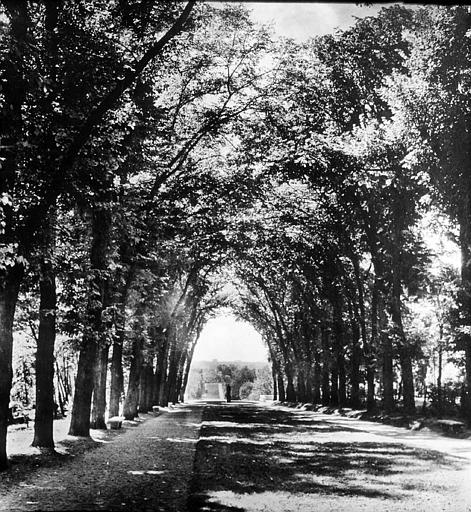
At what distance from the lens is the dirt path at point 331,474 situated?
8766 millimetres

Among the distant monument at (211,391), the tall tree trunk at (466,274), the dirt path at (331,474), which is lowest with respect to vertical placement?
the distant monument at (211,391)

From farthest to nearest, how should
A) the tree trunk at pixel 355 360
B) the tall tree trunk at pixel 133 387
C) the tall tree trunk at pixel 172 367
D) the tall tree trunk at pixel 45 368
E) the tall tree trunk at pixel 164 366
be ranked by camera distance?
the tall tree trunk at pixel 172 367 → the tall tree trunk at pixel 164 366 → the tree trunk at pixel 355 360 → the tall tree trunk at pixel 133 387 → the tall tree trunk at pixel 45 368

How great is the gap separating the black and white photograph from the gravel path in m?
0.09

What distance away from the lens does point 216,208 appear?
26.7m

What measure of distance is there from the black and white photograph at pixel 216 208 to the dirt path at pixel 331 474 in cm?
9

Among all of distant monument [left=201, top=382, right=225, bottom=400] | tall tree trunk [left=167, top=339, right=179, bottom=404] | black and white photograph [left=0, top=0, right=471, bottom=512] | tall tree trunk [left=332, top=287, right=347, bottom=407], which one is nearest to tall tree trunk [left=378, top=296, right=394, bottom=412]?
black and white photograph [left=0, top=0, right=471, bottom=512]

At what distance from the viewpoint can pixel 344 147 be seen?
72.1ft

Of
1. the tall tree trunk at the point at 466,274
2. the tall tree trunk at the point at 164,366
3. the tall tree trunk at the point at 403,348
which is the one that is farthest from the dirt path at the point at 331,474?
the tall tree trunk at the point at 164,366

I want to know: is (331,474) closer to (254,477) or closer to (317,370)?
(254,477)

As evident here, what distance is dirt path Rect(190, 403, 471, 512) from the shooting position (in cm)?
877

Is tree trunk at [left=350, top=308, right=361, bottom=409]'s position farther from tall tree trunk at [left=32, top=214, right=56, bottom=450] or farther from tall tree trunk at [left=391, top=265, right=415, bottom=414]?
tall tree trunk at [left=32, top=214, right=56, bottom=450]

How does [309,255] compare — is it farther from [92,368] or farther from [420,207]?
[92,368]

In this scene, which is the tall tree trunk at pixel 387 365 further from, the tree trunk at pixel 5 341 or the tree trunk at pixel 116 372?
the tree trunk at pixel 5 341

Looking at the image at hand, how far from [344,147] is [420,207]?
4468 mm
